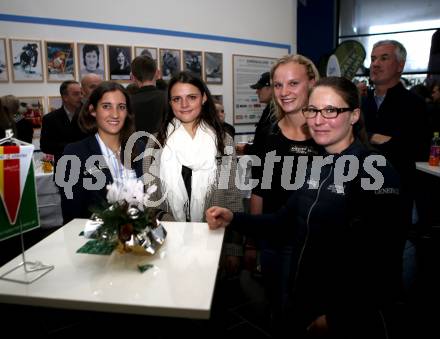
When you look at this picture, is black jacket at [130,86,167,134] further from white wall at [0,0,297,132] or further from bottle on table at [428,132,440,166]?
bottle on table at [428,132,440,166]

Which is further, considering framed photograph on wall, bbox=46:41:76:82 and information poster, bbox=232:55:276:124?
information poster, bbox=232:55:276:124

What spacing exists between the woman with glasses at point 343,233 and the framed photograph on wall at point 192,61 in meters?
3.90

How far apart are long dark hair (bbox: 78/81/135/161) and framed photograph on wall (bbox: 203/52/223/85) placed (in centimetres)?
320

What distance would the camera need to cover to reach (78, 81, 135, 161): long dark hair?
228cm

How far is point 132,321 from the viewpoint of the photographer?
2.14m

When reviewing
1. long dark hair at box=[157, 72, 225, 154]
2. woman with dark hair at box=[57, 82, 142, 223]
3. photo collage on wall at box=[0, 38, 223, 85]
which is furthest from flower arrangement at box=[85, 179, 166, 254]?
photo collage on wall at box=[0, 38, 223, 85]

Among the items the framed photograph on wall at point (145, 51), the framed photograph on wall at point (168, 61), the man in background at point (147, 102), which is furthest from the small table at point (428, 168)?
the framed photograph on wall at point (145, 51)

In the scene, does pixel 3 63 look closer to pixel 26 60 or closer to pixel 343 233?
pixel 26 60

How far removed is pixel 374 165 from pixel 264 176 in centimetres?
77

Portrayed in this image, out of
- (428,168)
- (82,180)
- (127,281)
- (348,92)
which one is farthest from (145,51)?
(127,281)

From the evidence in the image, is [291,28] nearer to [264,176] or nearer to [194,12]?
[194,12]

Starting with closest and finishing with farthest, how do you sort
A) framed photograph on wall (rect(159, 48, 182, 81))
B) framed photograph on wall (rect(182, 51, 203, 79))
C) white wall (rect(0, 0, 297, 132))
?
white wall (rect(0, 0, 297, 132)) → framed photograph on wall (rect(159, 48, 182, 81)) → framed photograph on wall (rect(182, 51, 203, 79))

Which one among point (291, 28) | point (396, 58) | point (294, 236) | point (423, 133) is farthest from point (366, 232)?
point (291, 28)

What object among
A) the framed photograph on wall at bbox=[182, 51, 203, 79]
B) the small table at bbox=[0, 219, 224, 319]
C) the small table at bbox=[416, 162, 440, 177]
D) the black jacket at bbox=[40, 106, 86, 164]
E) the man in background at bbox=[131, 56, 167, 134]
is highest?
the framed photograph on wall at bbox=[182, 51, 203, 79]
